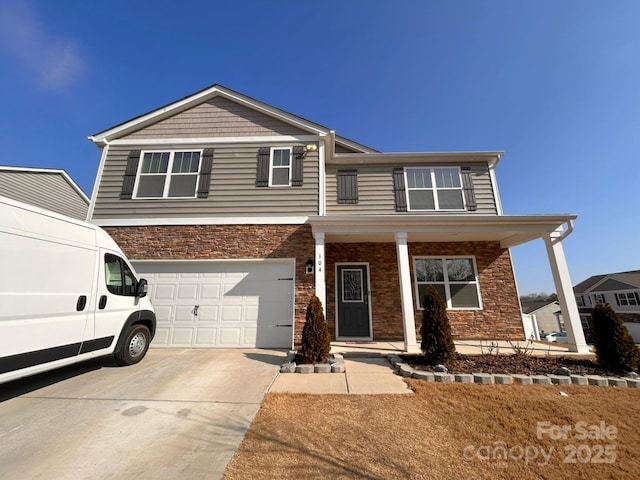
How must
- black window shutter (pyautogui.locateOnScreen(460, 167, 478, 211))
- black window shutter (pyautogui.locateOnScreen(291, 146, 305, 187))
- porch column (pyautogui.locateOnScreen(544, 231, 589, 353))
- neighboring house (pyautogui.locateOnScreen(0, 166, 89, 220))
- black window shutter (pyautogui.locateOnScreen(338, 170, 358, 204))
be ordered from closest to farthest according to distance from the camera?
porch column (pyautogui.locateOnScreen(544, 231, 589, 353)) → black window shutter (pyautogui.locateOnScreen(291, 146, 305, 187)) → black window shutter (pyautogui.locateOnScreen(460, 167, 478, 211)) → black window shutter (pyautogui.locateOnScreen(338, 170, 358, 204)) → neighboring house (pyautogui.locateOnScreen(0, 166, 89, 220))

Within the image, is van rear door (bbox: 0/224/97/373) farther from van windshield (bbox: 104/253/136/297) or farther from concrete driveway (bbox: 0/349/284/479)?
concrete driveway (bbox: 0/349/284/479)

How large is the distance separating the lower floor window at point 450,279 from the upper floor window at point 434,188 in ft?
5.75

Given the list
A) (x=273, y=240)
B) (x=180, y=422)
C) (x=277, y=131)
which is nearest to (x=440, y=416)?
(x=180, y=422)

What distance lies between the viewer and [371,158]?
8.54 metres

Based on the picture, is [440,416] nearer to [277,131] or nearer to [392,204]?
[392,204]

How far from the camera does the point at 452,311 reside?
771 centimetres

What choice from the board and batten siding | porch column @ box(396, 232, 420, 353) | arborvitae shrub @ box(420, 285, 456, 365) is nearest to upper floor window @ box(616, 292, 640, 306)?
porch column @ box(396, 232, 420, 353)

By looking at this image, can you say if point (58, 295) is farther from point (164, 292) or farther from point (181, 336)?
point (181, 336)

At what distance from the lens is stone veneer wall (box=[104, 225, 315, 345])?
683cm

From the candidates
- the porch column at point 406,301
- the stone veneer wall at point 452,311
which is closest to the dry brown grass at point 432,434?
the porch column at point 406,301

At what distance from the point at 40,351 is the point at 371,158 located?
871cm

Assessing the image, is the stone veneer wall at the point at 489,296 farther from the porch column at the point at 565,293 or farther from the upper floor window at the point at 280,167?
the upper floor window at the point at 280,167

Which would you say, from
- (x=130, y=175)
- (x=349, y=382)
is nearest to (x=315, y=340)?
(x=349, y=382)

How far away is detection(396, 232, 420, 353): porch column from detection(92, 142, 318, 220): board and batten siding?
254cm
